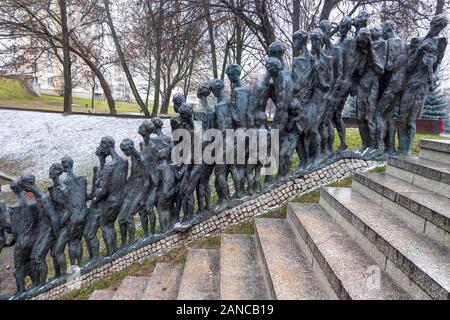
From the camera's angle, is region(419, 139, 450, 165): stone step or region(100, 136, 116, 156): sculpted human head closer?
region(419, 139, 450, 165): stone step

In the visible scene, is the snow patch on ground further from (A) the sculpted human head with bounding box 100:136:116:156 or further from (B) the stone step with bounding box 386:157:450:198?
(B) the stone step with bounding box 386:157:450:198

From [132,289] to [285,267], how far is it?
1999 mm

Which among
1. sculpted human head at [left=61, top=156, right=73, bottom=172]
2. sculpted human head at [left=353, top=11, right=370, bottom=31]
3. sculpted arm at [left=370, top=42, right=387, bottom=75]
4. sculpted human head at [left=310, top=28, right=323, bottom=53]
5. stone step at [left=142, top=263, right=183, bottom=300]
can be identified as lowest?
stone step at [left=142, top=263, right=183, bottom=300]

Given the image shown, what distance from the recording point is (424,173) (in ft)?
13.3

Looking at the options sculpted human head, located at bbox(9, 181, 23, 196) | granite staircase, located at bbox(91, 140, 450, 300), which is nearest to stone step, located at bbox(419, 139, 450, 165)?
granite staircase, located at bbox(91, 140, 450, 300)

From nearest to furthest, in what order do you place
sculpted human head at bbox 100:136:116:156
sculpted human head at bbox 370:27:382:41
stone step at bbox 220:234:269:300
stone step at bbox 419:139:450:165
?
stone step at bbox 220:234:269:300
stone step at bbox 419:139:450:165
sculpted human head at bbox 100:136:116:156
sculpted human head at bbox 370:27:382:41

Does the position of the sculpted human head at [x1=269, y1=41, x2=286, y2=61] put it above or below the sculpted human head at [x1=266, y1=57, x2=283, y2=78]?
above

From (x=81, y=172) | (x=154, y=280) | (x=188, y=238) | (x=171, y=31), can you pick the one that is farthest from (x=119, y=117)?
(x=154, y=280)

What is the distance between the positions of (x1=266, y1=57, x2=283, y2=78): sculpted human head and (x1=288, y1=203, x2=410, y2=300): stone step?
87.3 inches

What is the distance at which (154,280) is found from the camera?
4.21m

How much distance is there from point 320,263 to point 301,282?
0.81 feet

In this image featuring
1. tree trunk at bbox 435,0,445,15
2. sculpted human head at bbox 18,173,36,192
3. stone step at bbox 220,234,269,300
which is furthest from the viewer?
tree trunk at bbox 435,0,445,15

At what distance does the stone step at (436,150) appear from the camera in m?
4.53

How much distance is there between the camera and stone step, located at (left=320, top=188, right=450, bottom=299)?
2297mm
